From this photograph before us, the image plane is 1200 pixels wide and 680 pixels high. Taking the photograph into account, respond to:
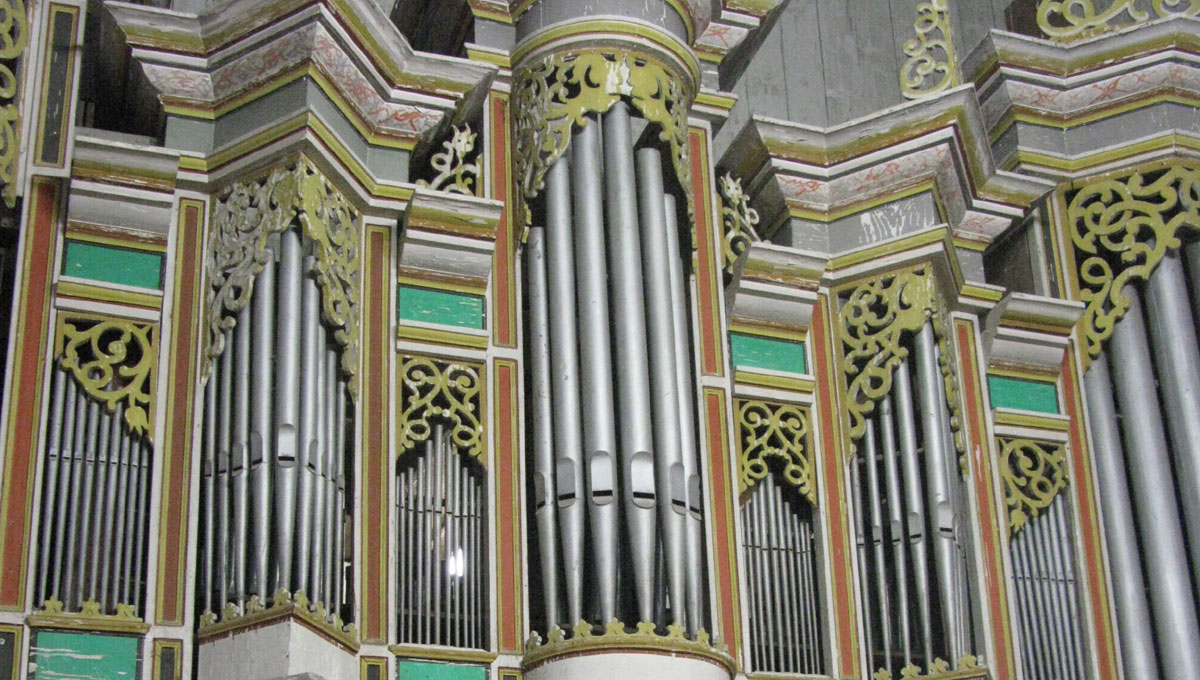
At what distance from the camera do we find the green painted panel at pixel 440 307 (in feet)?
31.3

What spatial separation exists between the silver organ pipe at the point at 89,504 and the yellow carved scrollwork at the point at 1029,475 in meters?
3.86

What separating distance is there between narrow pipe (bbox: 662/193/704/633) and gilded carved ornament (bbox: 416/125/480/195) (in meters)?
0.86

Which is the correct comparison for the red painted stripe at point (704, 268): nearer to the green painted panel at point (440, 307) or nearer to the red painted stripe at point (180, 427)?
the green painted panel at point (440, 307)

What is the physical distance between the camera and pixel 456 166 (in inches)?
397

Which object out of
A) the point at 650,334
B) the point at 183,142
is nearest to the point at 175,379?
the point at 183,142

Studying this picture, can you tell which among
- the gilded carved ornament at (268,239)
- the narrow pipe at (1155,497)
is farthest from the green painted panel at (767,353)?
the gilded carved ornament at (268,239)

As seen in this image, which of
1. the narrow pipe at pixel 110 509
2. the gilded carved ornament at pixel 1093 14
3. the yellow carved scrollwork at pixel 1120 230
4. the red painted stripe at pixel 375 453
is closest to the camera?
the narrow pipe at pixel 110 509

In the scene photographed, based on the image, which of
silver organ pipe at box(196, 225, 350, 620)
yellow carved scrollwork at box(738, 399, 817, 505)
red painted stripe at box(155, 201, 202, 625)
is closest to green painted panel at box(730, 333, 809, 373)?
yellow carved scrollwork at box(738, 399, 817, 505)

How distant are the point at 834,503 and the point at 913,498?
359 millimetres

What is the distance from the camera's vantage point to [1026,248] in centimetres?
1109

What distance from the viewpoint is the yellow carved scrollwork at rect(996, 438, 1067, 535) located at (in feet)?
33.6

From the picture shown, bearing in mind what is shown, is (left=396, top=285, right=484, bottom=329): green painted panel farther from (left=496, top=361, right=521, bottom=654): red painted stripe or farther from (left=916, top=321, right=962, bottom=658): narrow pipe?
(left=916, top=321, right=962, bottom=658): narrow pipe

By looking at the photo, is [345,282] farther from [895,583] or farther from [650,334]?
[895,583]

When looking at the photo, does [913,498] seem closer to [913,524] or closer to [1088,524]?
[913,524]
